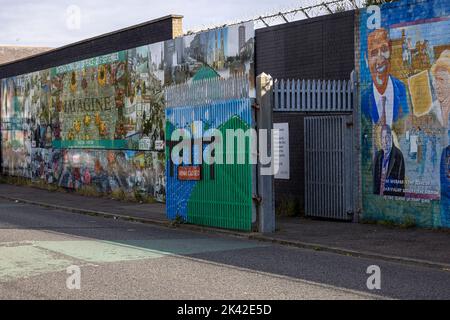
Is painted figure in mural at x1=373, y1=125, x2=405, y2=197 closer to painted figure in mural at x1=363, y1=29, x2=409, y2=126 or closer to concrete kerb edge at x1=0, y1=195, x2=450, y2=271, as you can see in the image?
painted figure in mural at x1=363, y1=29, x2=409, y2=126

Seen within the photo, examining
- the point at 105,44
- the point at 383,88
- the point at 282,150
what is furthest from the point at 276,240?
the point at 105,44

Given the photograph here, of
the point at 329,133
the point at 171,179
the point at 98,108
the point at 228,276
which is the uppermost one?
the point at 98,108

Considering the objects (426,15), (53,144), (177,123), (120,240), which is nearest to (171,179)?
(177,123)

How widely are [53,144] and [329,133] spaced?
17228 mm

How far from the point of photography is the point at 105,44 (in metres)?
26.3

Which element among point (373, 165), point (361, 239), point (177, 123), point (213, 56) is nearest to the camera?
point (361, 239)

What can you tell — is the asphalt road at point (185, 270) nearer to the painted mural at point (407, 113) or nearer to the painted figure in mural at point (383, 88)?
the painted mural at point (407, 113)

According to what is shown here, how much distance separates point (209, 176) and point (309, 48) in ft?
14.7

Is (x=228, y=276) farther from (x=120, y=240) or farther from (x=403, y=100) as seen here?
(x=403, y=100)

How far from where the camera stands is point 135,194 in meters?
23.8

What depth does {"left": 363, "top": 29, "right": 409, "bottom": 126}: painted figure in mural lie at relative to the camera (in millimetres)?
14792

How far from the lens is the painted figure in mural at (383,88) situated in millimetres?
14792

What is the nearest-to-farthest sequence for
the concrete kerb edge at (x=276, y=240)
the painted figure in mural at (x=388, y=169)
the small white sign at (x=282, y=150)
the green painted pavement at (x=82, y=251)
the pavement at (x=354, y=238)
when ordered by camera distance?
1. the green painted pavement at (x=82, y=251)
2. the concrete kerb edge at (x=276, y=240)
3. the pavement at (x=354, y=238)
4. the painted figure in mural at (x=388, y=169)
5. the small white sign at (x=282, y=150)

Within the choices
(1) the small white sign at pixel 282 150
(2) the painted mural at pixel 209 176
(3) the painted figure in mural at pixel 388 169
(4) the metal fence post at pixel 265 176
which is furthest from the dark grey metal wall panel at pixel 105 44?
(3) the painted figure in mural at pixel 388 169
